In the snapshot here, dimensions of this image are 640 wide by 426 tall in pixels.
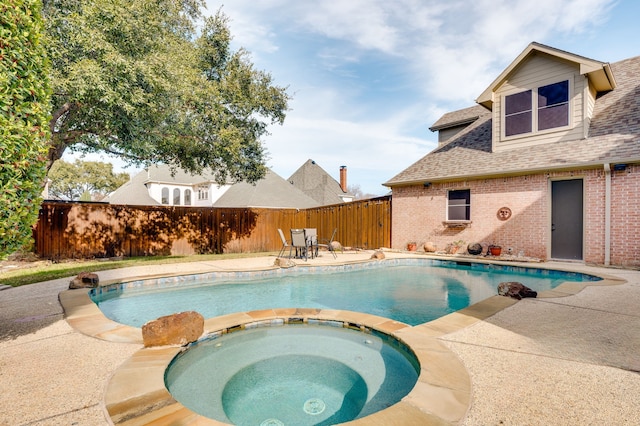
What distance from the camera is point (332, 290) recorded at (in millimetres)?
6680

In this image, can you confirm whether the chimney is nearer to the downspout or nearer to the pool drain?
the downspout

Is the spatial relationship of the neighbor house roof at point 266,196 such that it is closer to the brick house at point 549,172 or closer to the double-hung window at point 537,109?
the brick house at point 549,172

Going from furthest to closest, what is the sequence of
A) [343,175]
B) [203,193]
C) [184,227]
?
[343,175]
[203,193]
[184,227]

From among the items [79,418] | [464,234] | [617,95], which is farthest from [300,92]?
[79,418]

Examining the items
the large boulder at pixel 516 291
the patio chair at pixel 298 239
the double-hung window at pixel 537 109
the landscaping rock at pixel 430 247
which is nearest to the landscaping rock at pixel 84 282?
the patio chair at pixel 298 239

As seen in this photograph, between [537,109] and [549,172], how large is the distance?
2489 mm

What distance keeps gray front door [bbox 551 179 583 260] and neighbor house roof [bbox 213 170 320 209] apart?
16.6m

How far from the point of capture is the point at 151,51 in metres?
8.12

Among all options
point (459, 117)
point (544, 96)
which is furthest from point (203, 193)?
point (544, 96)

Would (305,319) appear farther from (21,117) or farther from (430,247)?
(430,247)

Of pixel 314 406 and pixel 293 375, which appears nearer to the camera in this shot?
pixel 314 406

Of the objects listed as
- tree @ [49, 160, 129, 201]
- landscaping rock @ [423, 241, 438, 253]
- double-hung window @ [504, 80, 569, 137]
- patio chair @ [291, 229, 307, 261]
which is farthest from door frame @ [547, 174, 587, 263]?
tree @ [49, 160, 129, 201]

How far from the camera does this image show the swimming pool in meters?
5.30

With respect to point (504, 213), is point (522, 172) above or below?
above
